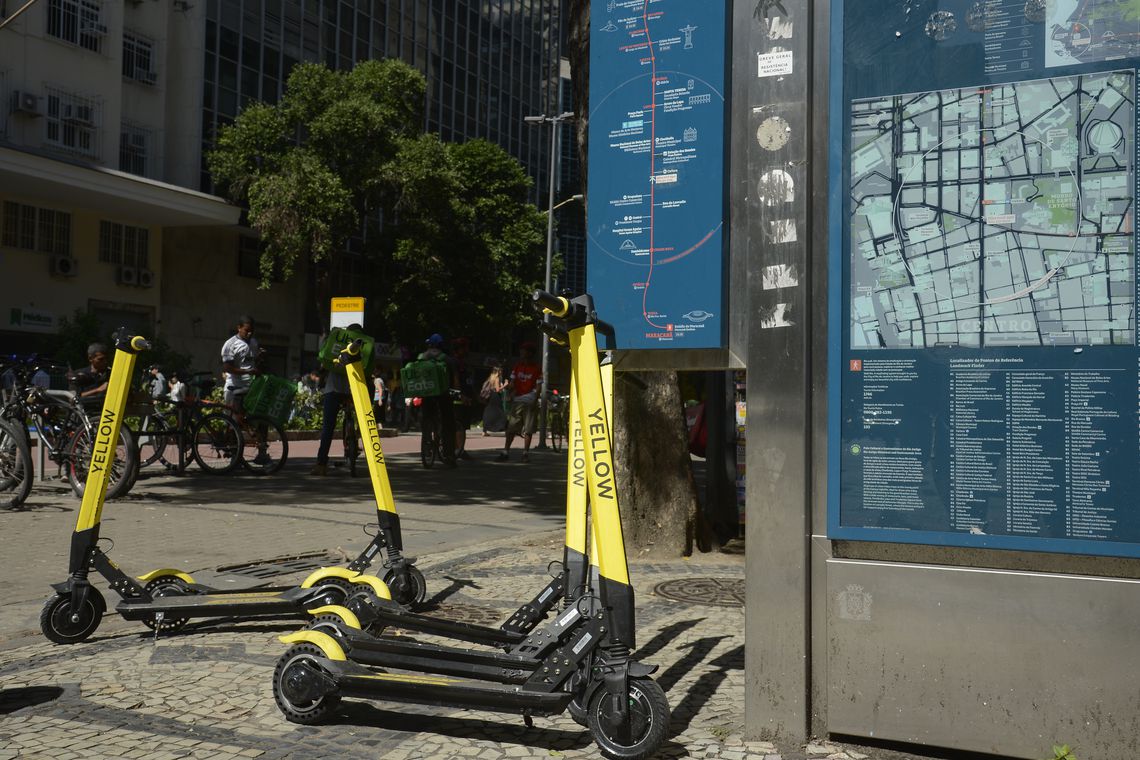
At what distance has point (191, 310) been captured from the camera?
119 ft

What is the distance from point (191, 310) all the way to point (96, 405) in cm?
2623

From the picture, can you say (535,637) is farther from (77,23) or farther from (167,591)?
(77,23)

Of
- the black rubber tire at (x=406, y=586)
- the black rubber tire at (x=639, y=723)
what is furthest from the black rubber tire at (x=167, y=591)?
the black rubber tire at (x=639, y=723)

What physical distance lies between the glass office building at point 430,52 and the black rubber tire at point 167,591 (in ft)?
107

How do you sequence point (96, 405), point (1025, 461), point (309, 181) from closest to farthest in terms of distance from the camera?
point (1025, 461), point (96, 405), point (309, 181)

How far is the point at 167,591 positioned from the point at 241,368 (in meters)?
9.30

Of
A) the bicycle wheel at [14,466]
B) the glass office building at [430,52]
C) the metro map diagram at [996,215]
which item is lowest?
the bicycle wheel at [14,466]

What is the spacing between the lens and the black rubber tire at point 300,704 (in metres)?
3.87

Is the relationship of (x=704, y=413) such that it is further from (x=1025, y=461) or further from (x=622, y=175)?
(x=1025, y=461)

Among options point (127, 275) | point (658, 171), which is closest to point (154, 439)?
point (658, 171)

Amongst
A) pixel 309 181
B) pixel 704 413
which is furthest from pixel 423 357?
pixel 309 181

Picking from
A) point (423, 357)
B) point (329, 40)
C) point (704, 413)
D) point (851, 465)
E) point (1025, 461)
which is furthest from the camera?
point (329, 40)

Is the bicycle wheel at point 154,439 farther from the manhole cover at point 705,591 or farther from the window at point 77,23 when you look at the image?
the window at point 77,23

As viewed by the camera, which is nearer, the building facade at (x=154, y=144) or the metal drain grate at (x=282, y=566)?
the metal drain grate at (x=282, y=566)
